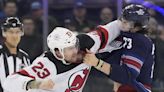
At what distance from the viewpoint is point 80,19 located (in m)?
6.23

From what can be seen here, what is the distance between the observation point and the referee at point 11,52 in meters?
4.45

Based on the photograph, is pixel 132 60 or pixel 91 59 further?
pixel 132 60

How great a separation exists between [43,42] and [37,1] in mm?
462

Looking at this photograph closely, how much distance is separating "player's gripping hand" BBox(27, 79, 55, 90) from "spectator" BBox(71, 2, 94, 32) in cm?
282

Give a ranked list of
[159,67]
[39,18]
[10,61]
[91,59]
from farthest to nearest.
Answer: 1. [39,18]
2. [159,67]
3. [10,61]
4. [91,59]


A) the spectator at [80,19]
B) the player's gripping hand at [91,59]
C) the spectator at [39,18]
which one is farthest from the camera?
the spectator at [80,19]

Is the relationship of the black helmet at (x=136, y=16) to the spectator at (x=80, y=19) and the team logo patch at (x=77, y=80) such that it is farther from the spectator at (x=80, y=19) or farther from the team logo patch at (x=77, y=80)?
the spectator at (x=80, y=19)

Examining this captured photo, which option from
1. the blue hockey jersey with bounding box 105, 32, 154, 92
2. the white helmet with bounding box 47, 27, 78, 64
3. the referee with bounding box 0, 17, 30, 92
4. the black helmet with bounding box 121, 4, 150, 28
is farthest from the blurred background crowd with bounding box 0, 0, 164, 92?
the white helmet with bounding box 47, 27, 78, 64

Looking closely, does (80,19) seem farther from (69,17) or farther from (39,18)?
(39,18)

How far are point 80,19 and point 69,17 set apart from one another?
0.12m

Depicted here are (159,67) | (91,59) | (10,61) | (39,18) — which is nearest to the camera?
(91,59)

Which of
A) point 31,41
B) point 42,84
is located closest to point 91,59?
point 42,84

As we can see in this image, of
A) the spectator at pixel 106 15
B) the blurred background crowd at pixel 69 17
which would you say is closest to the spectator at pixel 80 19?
the blurred background crowd at pixel 69 17

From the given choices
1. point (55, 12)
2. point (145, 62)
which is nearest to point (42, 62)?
point (145, 62)
